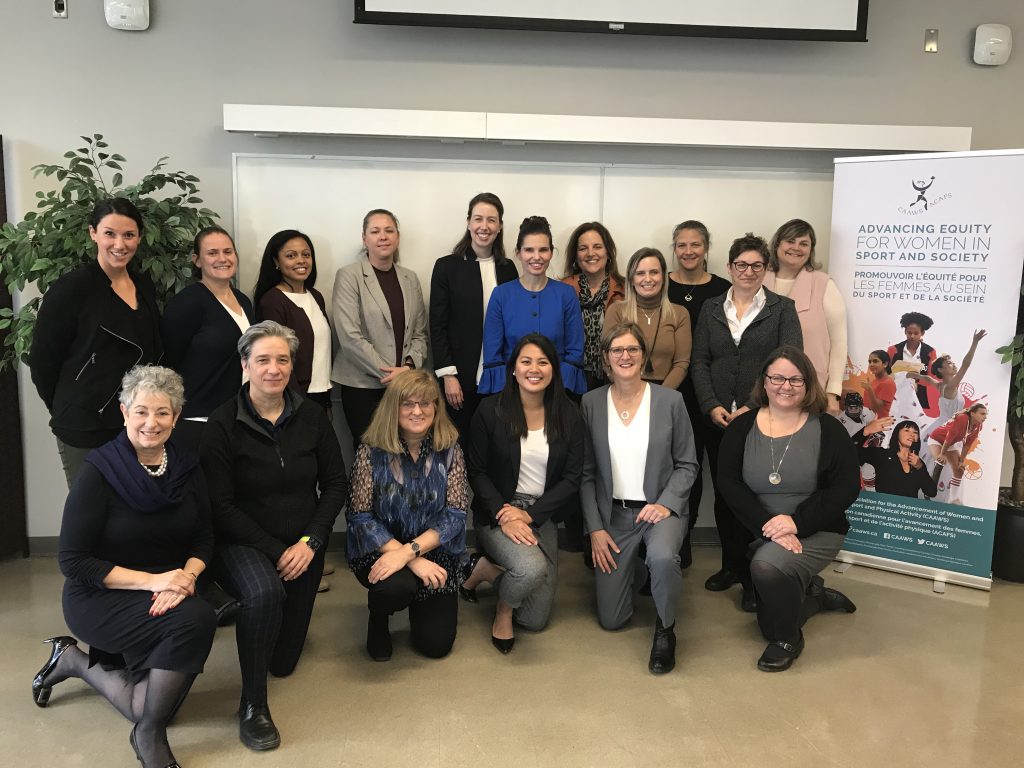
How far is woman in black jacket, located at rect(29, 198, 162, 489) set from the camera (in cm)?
287

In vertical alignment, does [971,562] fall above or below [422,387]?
below

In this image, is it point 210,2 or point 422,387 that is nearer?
point 422,387

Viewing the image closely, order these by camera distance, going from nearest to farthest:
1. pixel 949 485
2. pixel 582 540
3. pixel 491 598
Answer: pixel 491 598 → pixel 949 485 → pixel 582 540

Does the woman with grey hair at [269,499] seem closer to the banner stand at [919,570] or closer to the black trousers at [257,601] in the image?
the black trousers at [257,601]

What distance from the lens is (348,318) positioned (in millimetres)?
3697

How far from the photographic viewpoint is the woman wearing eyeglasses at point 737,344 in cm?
354


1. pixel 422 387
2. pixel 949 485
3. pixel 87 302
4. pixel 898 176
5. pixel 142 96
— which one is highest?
pixel 142 96

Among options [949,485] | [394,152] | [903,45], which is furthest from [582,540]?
[903,45]

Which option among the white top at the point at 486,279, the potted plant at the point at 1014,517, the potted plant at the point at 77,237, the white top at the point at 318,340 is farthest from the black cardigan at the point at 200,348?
the potted plant at the point at 1014,517

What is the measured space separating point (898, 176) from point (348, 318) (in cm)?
270

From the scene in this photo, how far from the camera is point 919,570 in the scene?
3.85 meters

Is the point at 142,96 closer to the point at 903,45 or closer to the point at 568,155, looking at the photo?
the point at 568,155

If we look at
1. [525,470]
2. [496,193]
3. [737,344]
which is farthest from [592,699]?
[496,193]

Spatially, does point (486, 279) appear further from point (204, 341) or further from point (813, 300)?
point (813, 300)
